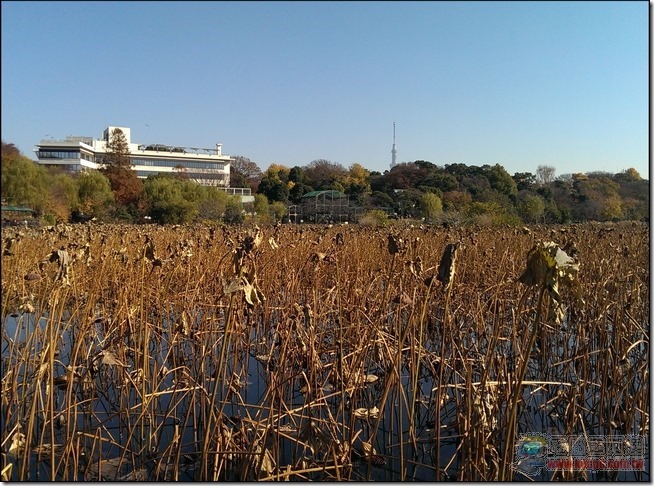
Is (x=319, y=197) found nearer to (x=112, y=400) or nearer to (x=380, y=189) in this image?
(x=380, y=189)

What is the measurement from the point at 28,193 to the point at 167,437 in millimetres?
1356

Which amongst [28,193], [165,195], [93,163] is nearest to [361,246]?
[28,193]

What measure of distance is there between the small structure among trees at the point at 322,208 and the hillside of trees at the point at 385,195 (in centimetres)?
117

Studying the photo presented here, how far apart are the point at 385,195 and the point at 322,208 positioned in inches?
141

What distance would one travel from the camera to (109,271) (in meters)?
4.03

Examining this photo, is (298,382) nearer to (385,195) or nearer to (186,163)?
(385,195)

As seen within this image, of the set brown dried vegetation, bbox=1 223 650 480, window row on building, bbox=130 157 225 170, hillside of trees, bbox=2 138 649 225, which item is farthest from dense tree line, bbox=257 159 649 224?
window row on building, bbox=130 157 225 170

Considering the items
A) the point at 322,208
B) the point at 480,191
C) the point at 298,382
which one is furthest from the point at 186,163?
the point at 298,382

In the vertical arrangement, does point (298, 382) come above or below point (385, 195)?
below

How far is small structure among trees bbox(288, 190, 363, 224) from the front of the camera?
82.6ft

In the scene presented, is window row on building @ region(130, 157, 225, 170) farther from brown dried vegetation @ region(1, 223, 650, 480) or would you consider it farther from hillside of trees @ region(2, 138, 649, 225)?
brown dried vegetation @ region(1, 223, 650, 480)

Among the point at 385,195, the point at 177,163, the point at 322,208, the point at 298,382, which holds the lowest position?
the point at 298,382

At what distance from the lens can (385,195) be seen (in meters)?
25.8

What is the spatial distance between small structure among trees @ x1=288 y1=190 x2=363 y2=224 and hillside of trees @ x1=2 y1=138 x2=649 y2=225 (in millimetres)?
1165
